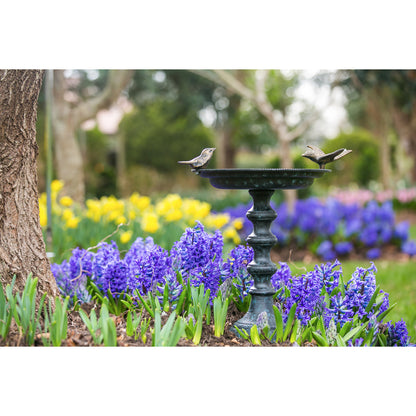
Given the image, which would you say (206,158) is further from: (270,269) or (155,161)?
(155,161)

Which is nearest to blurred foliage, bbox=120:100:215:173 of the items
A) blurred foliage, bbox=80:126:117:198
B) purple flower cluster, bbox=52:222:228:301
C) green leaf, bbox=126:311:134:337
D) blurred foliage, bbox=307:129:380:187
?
blurred foliage, bbox=80:126:117:198

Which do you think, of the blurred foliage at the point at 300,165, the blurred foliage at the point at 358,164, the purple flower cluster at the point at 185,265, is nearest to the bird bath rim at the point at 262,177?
the purple flower cluster at the point at 185,265

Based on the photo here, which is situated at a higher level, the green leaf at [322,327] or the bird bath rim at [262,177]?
the bird bath rim at [262,177]

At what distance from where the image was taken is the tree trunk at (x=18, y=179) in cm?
218

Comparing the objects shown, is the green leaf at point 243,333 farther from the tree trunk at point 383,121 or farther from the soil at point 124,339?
the tree trunk at point 383,121

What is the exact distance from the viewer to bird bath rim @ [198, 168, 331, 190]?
2023 mm

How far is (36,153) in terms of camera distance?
2.32 m

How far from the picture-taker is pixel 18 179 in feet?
7.28

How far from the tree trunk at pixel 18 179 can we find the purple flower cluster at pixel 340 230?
393 cm

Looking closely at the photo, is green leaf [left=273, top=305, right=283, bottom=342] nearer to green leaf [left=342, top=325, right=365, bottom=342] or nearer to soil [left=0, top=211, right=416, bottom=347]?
soil [left=0, top=211, right=416, bottom=347]

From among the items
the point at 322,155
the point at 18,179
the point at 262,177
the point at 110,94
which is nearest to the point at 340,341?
the point at 262,177

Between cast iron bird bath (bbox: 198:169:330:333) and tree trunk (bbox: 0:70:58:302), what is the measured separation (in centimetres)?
80

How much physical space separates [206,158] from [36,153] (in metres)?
0.81
